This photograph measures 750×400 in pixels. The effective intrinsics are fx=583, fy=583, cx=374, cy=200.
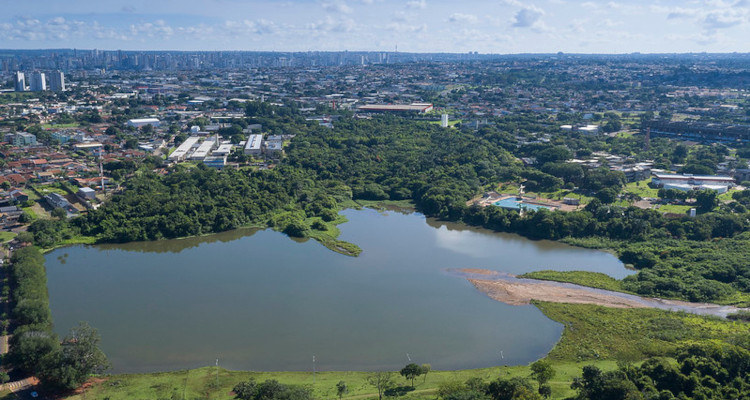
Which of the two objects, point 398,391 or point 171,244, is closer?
Answer: point 398,391

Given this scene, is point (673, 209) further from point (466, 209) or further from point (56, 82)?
point (56, 82)

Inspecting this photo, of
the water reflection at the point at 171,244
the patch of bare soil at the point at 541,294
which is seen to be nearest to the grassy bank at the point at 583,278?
the patch of bare soil at the point at 541,294

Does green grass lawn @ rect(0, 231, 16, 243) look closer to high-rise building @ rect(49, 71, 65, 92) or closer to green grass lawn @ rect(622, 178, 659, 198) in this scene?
green grass lawn @ rect(622, 178, 659, 198)

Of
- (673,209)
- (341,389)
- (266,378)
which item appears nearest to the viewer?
(341,389)

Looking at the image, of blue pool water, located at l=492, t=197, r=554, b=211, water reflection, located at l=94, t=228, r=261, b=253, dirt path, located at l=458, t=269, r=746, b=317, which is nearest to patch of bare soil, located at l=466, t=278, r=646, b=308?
dirt path, located at l=458, t=269, r=746, b=317

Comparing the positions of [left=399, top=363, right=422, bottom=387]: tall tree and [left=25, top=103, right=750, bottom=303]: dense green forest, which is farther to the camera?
[left=25, top=103, right=750, bottom=303]: dense green forest

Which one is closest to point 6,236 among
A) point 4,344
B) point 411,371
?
point 4,344

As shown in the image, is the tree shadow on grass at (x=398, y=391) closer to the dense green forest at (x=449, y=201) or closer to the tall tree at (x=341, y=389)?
the tall tree at (x=341, y=389)
